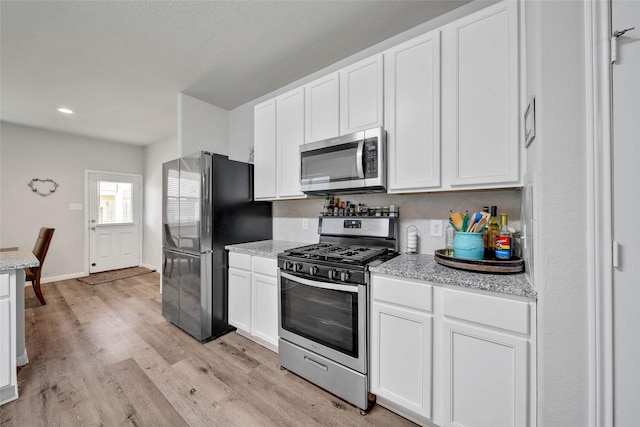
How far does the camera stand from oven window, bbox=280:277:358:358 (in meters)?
1.62

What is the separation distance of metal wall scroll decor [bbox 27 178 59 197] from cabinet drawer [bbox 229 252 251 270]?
4.43m

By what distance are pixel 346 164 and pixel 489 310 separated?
4.20 ft

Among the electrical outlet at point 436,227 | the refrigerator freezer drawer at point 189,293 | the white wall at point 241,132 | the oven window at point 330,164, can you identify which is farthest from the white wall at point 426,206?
the white wall at point 241,132

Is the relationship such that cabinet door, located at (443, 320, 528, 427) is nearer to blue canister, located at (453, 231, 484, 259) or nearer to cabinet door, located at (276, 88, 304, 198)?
blue canister, located at (453, 231, 484, 259)

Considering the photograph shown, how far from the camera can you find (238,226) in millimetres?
2691

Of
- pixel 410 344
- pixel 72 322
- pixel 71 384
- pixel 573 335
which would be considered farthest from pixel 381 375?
pixel 72 322

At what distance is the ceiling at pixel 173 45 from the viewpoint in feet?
6.22

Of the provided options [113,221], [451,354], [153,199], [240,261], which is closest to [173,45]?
[240,261]

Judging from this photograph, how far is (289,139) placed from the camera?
95.7 inches

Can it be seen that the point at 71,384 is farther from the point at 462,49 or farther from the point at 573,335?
the point at 462,49

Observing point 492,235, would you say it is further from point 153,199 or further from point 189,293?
point 153,199

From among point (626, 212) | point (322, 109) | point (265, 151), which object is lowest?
point (626, 212)

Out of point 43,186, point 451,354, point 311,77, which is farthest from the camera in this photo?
point 43,186

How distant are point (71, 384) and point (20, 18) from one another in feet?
9.18
